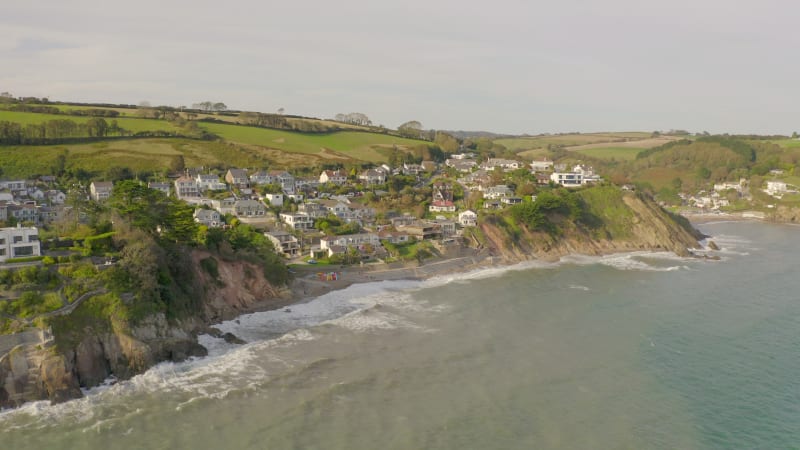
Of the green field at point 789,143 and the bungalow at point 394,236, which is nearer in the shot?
the bungalow at point 394,236

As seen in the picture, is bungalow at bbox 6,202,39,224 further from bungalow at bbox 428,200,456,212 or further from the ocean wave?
the ocean wave

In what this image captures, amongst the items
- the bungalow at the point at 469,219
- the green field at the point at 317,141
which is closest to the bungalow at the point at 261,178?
the green field at the point at 317,141

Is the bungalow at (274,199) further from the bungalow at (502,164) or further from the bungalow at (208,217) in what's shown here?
the bungalow at (502,164)

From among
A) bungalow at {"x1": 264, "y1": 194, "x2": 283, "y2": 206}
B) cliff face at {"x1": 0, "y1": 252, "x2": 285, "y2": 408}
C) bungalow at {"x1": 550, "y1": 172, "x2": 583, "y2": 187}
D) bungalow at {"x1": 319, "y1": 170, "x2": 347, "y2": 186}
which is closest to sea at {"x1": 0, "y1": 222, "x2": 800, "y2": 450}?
cliff face at {"x1": 0, "y1": 252, "x2": 285, "y2": 408}

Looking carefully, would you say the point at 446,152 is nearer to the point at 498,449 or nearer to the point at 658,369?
the point at 658,369

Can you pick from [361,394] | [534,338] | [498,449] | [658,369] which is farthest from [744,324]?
[361,394]

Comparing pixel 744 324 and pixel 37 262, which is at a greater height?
pixel 37 262

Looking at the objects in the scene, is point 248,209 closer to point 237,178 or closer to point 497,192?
point 237,178
